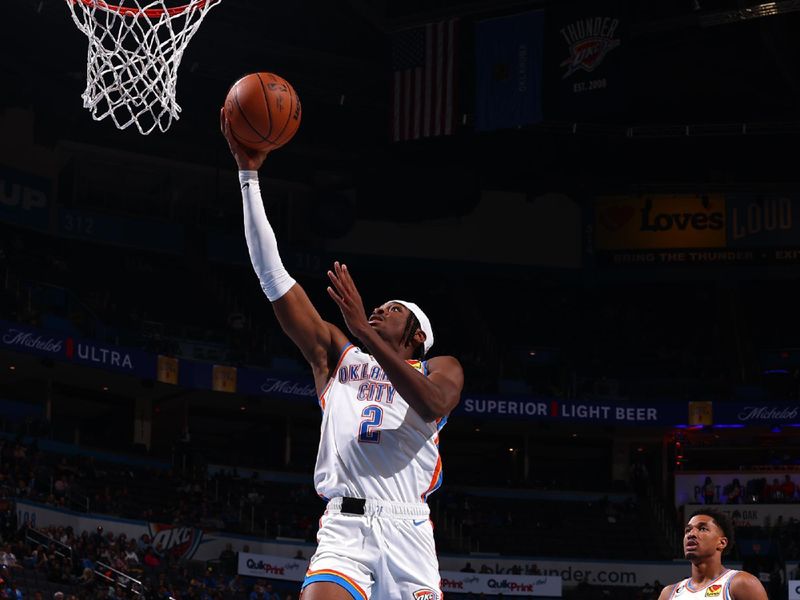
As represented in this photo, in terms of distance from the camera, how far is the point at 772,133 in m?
30.1

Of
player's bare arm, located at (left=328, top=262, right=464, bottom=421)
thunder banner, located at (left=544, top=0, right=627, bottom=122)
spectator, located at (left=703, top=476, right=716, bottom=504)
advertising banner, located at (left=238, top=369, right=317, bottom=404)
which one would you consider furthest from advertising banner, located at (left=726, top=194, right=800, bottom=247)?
player's bare arm, located at (left=328, top=262, right=464, bottom=421)

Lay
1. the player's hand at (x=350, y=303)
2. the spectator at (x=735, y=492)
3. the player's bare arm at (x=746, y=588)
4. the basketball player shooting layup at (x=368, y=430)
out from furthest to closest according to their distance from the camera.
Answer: the spectator at (x=735, y=492) → the player's bare arm at (x=746, y=588) → the basketball player shooting layup at (x=368, y=430) → the player's hand at (x=350, y=303)

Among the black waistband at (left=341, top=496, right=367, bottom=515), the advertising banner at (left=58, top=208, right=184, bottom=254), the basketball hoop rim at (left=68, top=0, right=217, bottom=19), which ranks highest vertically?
the advertising banner at (left=58, top=208, right=184, bottom=254)

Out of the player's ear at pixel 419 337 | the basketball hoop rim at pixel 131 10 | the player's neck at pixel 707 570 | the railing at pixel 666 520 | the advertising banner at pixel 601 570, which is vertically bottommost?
the player's neck at pixel 707 570

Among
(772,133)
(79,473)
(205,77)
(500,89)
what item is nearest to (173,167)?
(205,77)

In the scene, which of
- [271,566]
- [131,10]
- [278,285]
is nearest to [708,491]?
[271,566]

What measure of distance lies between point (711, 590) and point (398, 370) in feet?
11.2

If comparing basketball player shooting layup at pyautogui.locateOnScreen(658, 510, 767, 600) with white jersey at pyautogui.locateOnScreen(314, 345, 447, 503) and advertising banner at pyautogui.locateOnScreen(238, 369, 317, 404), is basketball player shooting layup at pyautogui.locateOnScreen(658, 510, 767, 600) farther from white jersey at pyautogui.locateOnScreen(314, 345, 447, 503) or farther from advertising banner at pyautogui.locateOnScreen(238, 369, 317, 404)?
advertising banner at pyautogui.locateOnScreen(238, 369, 317, 404)

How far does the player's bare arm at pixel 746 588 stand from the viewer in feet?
23.7

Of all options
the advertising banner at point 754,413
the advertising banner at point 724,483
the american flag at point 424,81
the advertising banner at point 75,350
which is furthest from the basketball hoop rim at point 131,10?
the advertising banner at point 724,483

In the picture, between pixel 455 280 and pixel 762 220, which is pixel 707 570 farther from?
pixel 762 220

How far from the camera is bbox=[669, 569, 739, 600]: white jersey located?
747cm

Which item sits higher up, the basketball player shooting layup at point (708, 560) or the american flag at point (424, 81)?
the american flag at point (424, 81)

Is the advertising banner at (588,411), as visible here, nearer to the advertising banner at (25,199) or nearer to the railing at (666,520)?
the railing at (666,520)
